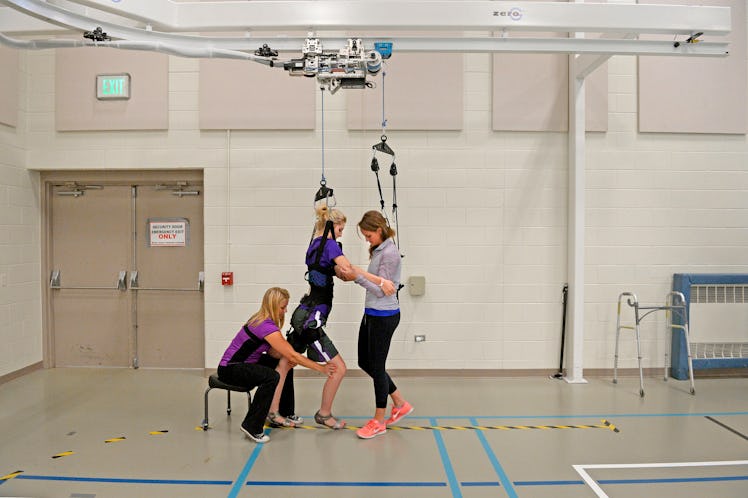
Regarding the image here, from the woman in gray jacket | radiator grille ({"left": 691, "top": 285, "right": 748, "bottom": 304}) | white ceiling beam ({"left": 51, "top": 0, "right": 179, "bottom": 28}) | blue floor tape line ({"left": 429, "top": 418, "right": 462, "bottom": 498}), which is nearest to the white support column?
radiator grille ({"left": 691, "top": 285, "right": 748, "bottom": 304})

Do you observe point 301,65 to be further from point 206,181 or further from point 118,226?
point 118,226

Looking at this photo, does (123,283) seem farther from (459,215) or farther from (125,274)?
(459,215)

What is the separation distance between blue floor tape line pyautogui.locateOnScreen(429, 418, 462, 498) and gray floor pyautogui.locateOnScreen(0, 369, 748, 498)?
1cm

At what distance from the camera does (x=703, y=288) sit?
5.26 metres

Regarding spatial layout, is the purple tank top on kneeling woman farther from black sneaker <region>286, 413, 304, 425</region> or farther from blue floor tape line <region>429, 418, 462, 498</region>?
blue floor tape line <region>429, 418, 462, 498</region>

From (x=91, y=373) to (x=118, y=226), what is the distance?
1583mm

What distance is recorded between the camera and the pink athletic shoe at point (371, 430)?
3643 mm

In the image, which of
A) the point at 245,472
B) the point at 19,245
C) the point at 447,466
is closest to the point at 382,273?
the point at 447,466

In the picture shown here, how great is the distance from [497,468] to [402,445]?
2.18ft

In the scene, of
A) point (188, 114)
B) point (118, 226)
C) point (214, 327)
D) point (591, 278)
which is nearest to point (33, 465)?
point (214, 327)

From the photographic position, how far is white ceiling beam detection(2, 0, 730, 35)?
3695 mm

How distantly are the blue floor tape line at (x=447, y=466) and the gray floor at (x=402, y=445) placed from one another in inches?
0.6

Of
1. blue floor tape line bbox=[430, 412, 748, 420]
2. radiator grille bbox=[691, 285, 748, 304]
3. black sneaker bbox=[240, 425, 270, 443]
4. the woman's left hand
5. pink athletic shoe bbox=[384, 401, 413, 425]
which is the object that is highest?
the woman's left hand

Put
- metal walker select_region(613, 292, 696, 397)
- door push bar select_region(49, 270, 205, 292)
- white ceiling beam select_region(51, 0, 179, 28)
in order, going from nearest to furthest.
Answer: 1. white ceiling beam select_region(51, 0, 179, 28)
2. metal walker select_region(613, 292, 696, 397)
3. door push bar select_region(49, 270, 205, 292)
